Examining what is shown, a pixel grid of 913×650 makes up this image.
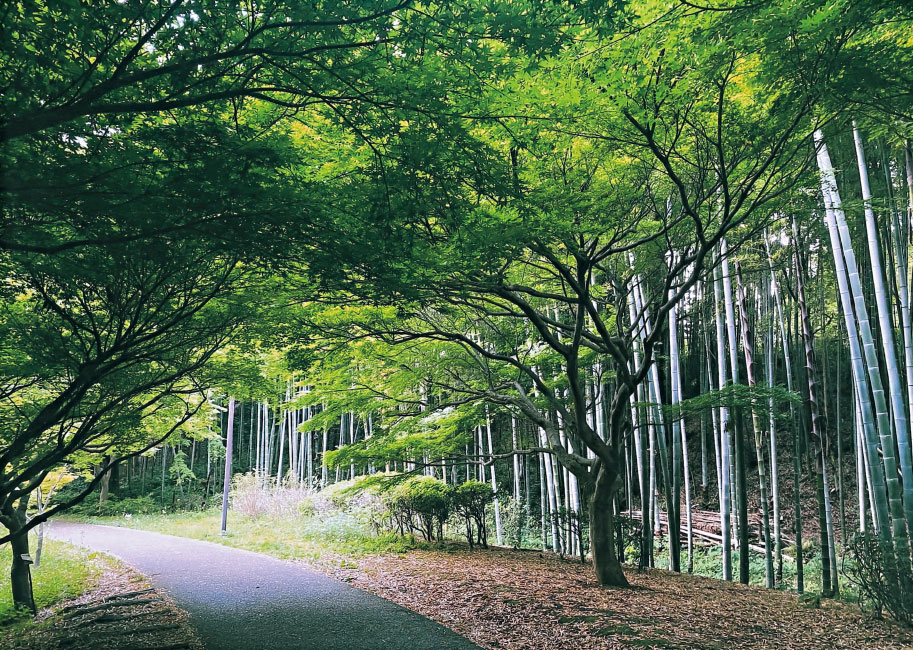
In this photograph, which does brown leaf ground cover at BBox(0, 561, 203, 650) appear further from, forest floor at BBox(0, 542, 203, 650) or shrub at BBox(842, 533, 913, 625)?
shrub at BBox(842, 533, 913, 625)

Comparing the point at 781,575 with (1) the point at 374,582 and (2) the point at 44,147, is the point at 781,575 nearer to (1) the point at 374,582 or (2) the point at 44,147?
(1) the point at 374,582

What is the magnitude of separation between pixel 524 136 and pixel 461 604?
4.57 metres

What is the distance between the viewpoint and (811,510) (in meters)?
14.9

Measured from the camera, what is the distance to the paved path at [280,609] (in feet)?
14.1

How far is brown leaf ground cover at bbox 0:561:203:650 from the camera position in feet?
14.0

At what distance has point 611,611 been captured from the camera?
500 cm

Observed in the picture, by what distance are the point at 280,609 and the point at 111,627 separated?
146 cm

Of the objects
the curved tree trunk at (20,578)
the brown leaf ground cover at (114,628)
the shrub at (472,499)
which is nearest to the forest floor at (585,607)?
the shrub at (472,499)

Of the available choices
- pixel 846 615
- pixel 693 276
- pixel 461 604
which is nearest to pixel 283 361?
pixel 461 604

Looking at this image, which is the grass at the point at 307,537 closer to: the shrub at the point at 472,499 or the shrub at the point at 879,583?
the shrub at the point at 472,499

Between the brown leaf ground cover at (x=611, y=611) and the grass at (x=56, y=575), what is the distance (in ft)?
12.1

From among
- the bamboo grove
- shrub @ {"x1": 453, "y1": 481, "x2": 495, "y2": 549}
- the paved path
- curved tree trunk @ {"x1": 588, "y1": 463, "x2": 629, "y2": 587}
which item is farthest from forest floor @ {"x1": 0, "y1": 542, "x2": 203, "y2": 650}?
shrub @ {"x1": 453, "y1": 481, "x2": 495, "y2": 549}

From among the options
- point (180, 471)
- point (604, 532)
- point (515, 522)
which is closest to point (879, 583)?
point (604, 532)

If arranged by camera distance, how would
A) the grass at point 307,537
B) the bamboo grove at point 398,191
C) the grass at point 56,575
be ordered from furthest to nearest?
the grass at point 307,537
the grass at point 56,575
the bamboo grove at point 398,191
